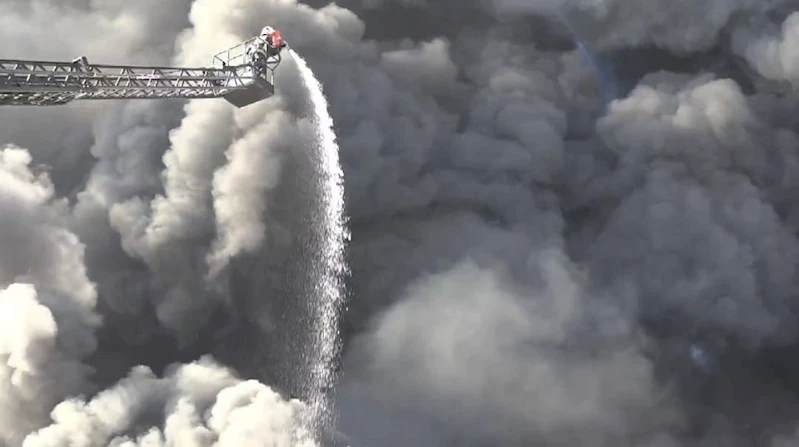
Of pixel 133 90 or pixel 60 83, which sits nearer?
pixel 60 83

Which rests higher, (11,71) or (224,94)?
(224,94)

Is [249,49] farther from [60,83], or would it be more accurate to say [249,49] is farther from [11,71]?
[11,71]

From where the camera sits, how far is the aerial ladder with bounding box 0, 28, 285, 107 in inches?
1960

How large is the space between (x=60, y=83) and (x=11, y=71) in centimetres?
440

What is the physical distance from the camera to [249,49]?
6406 centimetres

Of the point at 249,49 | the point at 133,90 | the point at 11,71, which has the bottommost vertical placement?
the point at 11,71

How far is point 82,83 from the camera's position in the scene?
5469 cm

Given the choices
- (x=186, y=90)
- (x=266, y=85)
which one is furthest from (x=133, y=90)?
(x=266, y=85)

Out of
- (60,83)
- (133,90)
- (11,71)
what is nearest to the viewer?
(11,71)

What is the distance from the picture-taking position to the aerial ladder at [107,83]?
1960 inches

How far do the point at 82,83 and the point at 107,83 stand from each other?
73.6 inches

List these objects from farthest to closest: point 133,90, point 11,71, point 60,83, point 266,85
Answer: point 266,85
point 133,90
point 60,83
point 11,71

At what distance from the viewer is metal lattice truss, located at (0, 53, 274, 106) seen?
49500 millimetres

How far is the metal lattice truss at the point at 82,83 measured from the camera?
162ft
